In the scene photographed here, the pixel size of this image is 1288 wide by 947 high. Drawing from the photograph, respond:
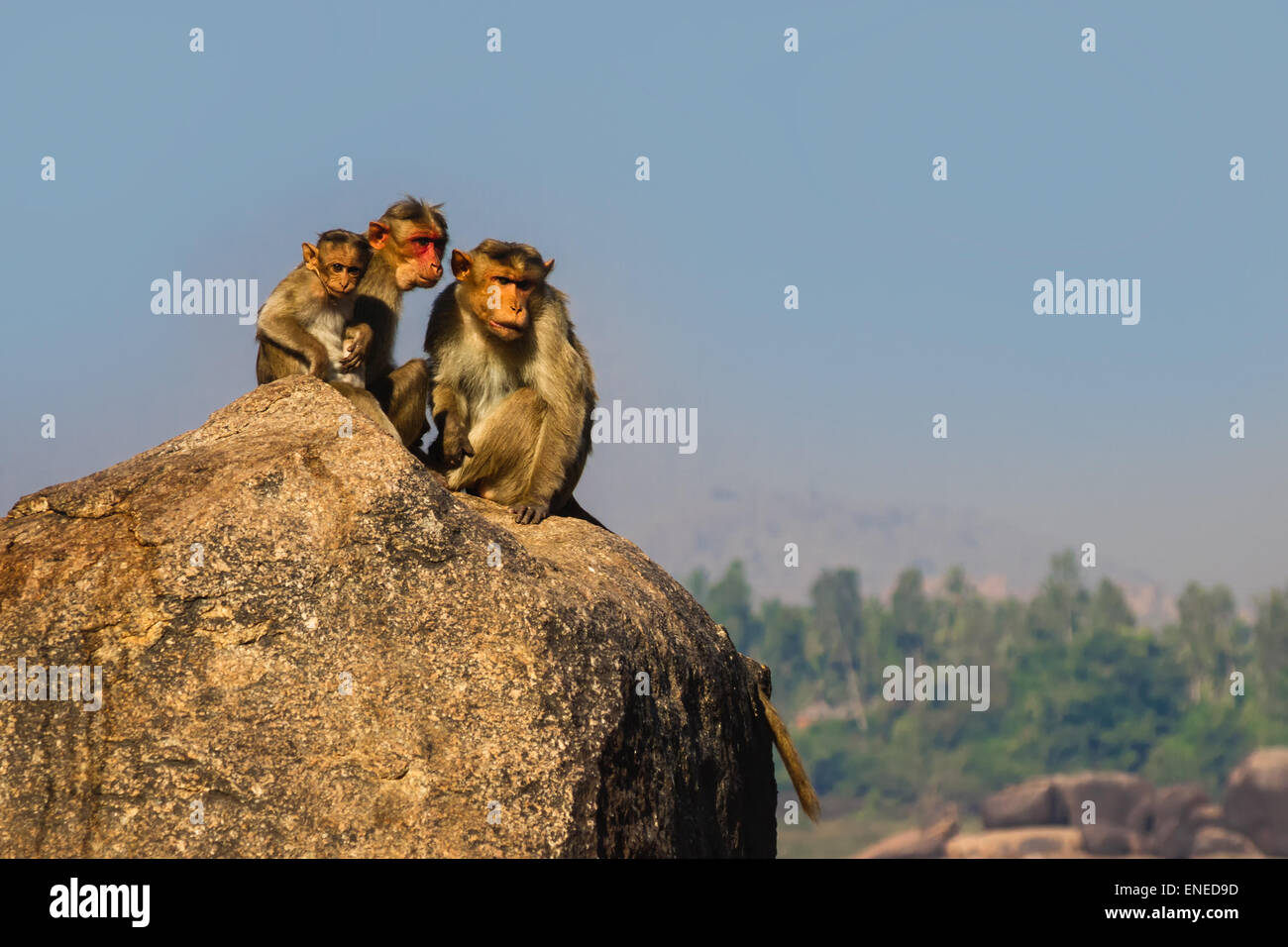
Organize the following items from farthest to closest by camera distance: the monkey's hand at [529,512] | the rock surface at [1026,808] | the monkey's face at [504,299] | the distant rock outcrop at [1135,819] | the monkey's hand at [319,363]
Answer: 1. the rock surface at [1026,808]
2. the distant rock outcrop at [1135,819]
3. the monkey's face at [504,299]
4. the monkey's hand at [529,512]
5. the monkey's hand at [319,363]

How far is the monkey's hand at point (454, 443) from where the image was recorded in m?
9.92

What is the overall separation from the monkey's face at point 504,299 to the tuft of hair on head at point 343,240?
2.71ft

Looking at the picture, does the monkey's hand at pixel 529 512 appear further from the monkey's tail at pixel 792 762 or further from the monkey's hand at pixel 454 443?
the monkey's tail at pixel 792 762

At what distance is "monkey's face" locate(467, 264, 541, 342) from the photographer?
9.72 metres

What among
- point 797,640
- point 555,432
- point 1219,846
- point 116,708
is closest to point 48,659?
point 116,708

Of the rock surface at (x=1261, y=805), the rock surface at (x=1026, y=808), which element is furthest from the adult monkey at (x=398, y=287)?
the rock surface at (x=1026, y=808)

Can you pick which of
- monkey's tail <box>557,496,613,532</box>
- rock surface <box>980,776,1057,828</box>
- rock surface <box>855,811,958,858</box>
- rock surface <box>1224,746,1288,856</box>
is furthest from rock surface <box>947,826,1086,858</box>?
monkey's tail <box>557,496,613,532</box>

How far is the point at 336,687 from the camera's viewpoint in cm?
670

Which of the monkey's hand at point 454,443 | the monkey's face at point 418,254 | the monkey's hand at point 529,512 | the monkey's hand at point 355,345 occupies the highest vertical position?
the monkey's face at point 418,254

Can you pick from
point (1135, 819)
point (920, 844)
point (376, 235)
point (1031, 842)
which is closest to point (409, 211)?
point (376, 235)

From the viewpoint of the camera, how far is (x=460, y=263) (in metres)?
10.0

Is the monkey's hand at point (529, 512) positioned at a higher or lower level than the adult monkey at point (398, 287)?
lower

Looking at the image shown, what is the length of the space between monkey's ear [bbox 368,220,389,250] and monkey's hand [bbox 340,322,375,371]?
69 cm

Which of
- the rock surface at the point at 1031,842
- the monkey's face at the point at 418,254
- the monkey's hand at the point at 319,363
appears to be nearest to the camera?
the monkey's hand at the point at 319,363
